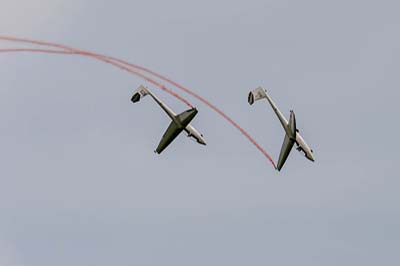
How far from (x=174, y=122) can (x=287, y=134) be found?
1494cm

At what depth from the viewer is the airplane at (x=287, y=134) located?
4306 inches

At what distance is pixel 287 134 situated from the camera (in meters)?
113

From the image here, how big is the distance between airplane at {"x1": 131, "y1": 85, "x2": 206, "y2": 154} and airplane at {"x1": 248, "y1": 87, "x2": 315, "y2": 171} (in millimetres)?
8268

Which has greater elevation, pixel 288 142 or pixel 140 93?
pixel 140 93

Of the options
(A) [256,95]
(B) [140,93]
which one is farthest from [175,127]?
(A) [256,95]

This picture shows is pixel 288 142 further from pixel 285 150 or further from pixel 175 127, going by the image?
pixel 175 127

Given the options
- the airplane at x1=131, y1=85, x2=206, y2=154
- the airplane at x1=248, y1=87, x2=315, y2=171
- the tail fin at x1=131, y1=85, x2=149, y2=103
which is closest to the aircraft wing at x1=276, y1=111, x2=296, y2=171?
the airplane at x1=248, y1=87, x2=315, y2=171

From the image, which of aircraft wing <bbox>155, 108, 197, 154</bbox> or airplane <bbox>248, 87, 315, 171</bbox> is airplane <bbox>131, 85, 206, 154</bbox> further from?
airplane <bbox>248, 87, 315, 171</bbox>

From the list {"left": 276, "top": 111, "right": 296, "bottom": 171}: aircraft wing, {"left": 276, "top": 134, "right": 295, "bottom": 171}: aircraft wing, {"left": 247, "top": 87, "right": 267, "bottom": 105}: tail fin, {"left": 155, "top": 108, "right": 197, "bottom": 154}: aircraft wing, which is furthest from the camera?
{"left": 276, "top": 134, "right": 295, "bottom": 171}: aircraft wing

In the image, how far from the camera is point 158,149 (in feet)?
378

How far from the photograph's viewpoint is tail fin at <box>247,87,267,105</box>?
→ 4284 inches

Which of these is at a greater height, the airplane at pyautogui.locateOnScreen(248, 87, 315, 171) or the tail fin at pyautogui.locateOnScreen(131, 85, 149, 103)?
the tail fin at pyautogui.locateOnScreen(131, 85, 149, 103)

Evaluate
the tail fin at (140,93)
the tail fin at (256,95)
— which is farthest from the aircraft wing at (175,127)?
the tail fin at (256,95)

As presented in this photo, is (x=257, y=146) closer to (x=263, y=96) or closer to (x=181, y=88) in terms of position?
(x=263, y=96)
